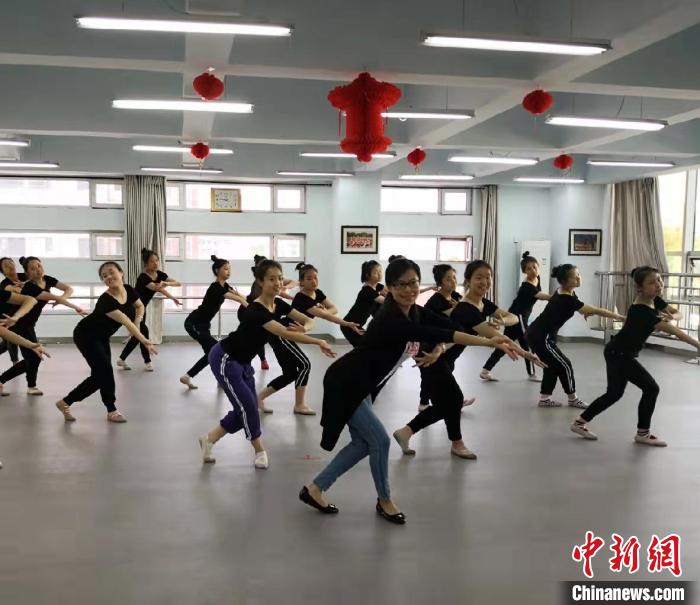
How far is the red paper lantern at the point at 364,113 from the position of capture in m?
4.77

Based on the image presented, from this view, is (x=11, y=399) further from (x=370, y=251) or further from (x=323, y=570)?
(x=370, y=251)

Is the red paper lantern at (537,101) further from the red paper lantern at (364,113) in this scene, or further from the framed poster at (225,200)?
the framed poster at (225,200)

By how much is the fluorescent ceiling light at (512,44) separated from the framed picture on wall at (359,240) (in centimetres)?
742

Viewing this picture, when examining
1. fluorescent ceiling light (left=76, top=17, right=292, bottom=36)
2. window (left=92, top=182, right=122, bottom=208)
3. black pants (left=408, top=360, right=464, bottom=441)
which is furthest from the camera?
window (left=92, top=182, right=122, bottom=208)

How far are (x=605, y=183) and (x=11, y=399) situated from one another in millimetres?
10039

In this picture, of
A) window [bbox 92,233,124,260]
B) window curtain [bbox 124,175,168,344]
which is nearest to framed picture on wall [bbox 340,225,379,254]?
window curtain [bbox 124,175,168,344]

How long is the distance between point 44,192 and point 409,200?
21.5 feet

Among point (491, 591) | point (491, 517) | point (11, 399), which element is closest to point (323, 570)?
point (491, 591)

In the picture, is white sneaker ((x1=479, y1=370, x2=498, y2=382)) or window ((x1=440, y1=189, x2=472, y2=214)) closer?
white sneaker ((x1=479, y1=370, x2=498, y2=382))

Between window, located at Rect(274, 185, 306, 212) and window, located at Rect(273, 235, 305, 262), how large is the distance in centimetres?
52

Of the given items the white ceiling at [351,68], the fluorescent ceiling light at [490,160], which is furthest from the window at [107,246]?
the fluorescent ceiling light at [490,160]

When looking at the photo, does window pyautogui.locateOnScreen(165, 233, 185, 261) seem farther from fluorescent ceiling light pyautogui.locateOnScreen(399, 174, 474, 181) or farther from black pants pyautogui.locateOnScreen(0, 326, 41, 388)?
black pants pyautogui.locateOnScreen(0, 326, 41, 388)

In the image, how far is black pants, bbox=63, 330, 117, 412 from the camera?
5484 mm

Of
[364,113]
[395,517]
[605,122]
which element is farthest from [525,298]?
[395,517]
